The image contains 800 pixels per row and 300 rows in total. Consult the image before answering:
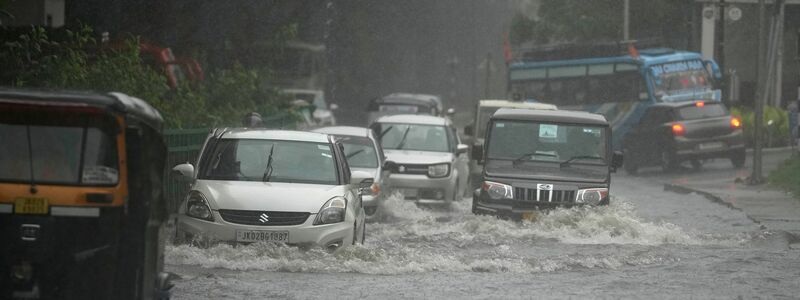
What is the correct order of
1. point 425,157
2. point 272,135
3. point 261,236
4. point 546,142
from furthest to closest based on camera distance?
point 425,157
point 546,142
point 272,135
point 261,236

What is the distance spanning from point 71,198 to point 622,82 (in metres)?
30.9

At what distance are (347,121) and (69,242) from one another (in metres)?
59.1

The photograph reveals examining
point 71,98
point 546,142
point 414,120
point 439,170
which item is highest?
point 71,98

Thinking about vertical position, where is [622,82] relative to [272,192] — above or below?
above

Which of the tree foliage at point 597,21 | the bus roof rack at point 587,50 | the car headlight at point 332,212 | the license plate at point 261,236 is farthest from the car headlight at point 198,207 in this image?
the tree foliage at point 597,21

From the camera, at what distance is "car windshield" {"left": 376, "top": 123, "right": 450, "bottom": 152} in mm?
23969

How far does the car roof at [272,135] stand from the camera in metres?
14.7

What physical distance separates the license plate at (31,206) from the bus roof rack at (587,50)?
31.4 m

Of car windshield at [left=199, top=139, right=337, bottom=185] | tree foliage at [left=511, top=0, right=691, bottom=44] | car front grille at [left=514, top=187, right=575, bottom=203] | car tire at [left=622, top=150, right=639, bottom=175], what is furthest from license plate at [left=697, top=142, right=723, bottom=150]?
car windshield at [left=199, top=139, right=337, bottom=185]

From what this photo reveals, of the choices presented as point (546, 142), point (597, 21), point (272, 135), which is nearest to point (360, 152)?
point (546, 142)

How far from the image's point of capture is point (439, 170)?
74.8ft

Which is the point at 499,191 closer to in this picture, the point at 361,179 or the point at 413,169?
the point at 361,179

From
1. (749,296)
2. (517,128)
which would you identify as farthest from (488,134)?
(749,296)

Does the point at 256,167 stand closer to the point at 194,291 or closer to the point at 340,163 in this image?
the point at 340,163
